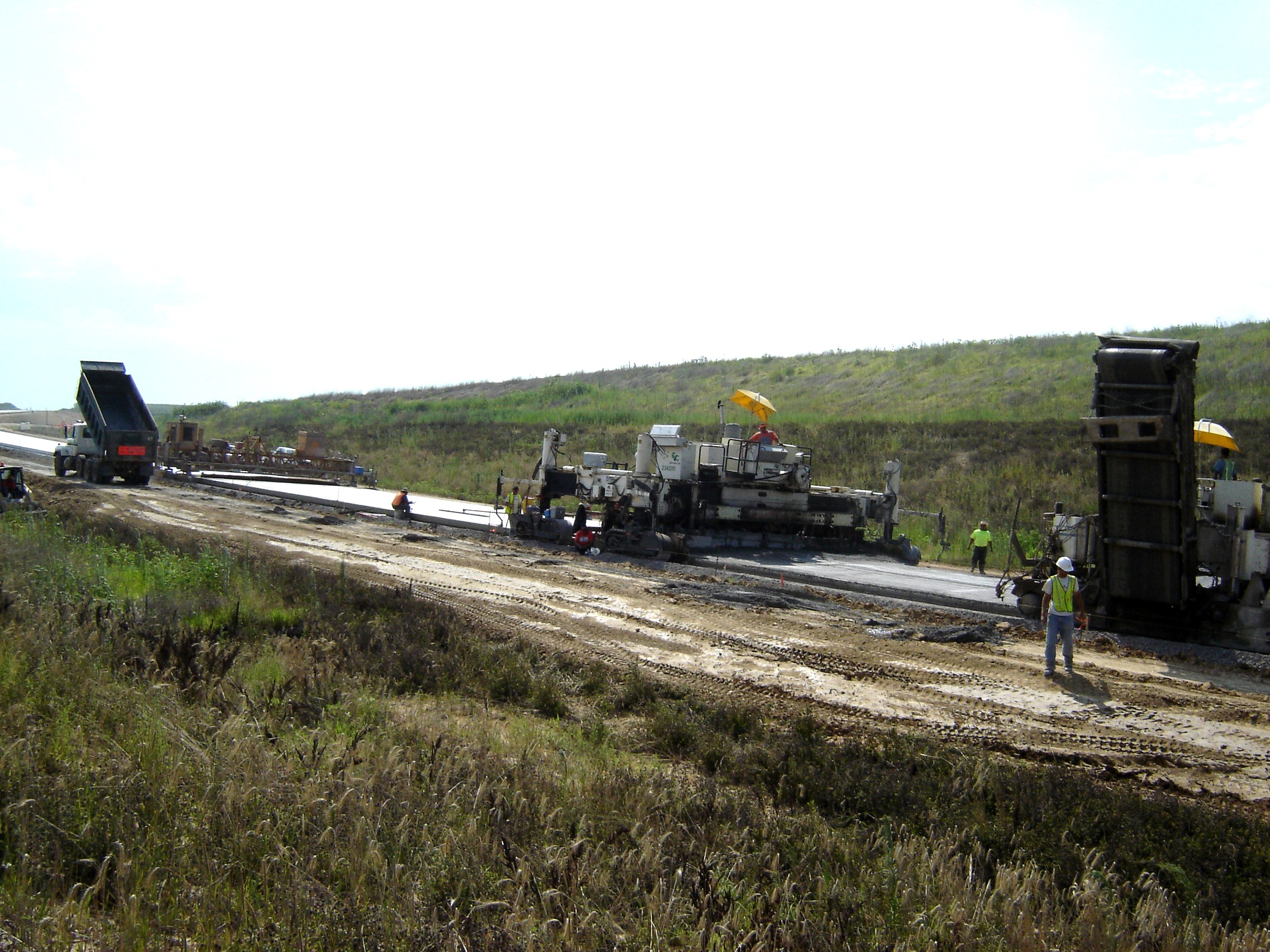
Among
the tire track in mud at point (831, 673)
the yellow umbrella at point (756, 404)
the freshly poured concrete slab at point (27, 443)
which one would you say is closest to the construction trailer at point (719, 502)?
the yellow umbrella at point (756, 404)

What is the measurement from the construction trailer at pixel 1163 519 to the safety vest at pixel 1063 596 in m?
2.68

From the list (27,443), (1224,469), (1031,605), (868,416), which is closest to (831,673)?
(1031,605)

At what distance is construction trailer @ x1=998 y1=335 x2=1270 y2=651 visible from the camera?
39.0 feet

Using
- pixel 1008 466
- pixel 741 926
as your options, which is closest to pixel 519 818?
pixel 741 926

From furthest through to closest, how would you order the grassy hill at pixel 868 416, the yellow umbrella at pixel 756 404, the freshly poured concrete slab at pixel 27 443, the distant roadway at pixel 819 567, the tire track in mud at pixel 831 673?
1. the freshly poured concrete slab at pixel 27 443
2. the grassy hill at pixel 868 416
3. the yellow umbrella at pixel 756 404
4. the distant roadway at pixel 819 567
5. the tire track in mud at pixel 831 673

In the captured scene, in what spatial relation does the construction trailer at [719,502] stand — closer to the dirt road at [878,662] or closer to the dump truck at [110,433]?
the dirt road at [878,662]

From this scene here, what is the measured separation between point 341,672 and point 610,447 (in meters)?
39.0

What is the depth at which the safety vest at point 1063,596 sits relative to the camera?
1007cm

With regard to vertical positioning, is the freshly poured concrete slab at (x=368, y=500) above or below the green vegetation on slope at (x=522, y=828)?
above

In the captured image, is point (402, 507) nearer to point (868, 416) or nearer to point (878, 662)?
point (878, 662)

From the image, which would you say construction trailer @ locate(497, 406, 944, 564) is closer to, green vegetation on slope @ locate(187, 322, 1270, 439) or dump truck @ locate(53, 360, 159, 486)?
dump truck @ locate(53, 360, 159, 486)

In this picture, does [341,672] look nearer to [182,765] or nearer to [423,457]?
[182,765]

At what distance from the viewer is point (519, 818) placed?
4.97 meters

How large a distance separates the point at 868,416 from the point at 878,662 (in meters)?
37.5
